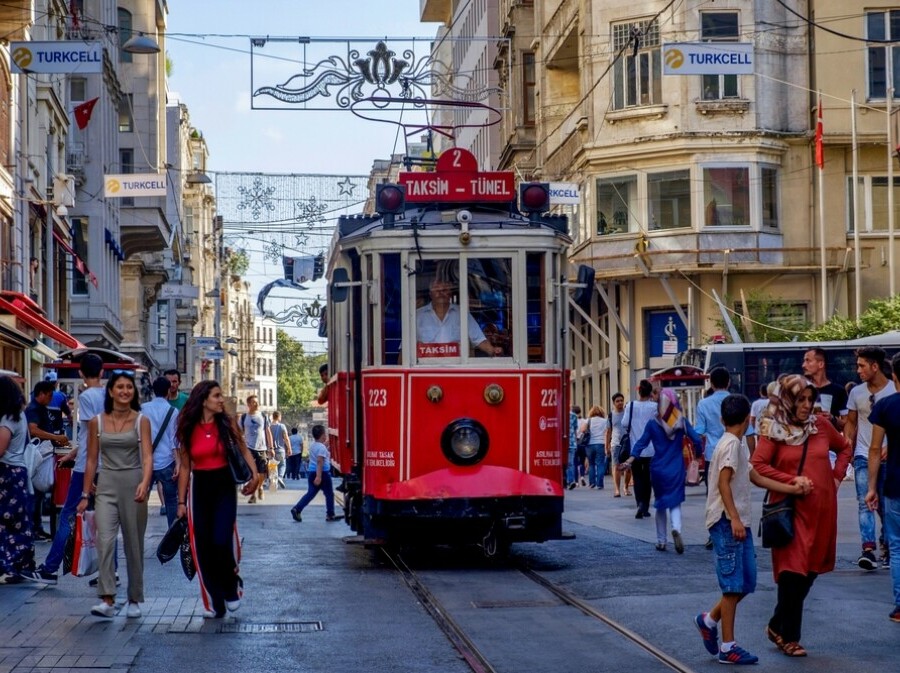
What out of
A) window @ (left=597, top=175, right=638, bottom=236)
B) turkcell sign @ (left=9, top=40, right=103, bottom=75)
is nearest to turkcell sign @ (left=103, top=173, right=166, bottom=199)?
turkcell sign @ (left=9, top=40, right=103, bottom=75)

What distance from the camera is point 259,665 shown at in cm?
944

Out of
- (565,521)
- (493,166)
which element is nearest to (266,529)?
(565,521)

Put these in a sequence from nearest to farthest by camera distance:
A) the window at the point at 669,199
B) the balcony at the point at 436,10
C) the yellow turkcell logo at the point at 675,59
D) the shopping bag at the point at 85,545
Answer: the shopping bag at the point at 85,545, the yellow turkcell logo at the point at 675,59, the window at the point at 669,199, the balcony at the point at 436,10

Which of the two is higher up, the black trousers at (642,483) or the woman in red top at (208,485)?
the woman in red top at (208,485)

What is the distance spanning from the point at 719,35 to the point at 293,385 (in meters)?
115

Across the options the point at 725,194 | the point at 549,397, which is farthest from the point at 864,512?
the point at 725,194

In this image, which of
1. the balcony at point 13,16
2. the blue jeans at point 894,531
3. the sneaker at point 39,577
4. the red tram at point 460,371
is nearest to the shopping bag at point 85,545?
the sneaker at point 39,577

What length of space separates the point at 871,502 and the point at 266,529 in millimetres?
11490

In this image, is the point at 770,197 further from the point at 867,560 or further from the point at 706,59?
the point at 867,560

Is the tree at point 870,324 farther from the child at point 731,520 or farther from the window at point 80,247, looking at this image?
the child at point 731,520

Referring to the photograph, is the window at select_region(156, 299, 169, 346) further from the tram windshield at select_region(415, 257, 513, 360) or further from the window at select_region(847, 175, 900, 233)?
the tram windshield at select_region(415, 257, 513, 360)

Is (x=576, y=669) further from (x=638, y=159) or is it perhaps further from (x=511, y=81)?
(x=511, y=81)

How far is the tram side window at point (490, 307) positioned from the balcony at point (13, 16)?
17.7 meters

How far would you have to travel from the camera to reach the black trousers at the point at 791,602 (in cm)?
942
